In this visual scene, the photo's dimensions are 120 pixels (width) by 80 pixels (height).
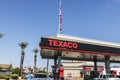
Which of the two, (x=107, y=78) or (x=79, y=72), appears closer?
(x=107, y=78)

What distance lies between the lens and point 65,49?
115 ft

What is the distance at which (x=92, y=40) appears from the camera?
39.0 metres

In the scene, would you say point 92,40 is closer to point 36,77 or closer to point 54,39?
point 54,39

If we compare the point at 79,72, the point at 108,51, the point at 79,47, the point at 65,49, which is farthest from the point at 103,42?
the point at 79,72

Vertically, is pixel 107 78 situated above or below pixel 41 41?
below

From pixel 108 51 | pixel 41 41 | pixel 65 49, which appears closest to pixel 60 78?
pixel 65 49

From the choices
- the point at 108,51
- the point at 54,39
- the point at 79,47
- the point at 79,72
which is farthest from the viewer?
the point at 79,72

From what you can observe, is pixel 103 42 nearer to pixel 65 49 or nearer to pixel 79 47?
pixel 79 47

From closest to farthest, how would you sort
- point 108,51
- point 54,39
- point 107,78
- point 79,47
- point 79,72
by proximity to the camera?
point 107,78, point 54,39, point 79,47, point 108,51, point 79,72

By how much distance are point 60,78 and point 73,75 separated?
41.8 metres

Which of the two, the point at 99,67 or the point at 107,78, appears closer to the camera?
the point at 107,78

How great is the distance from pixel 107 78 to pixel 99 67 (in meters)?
47.7

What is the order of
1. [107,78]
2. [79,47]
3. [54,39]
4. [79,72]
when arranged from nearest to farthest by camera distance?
[107,78]
[54,39]
[79,47]
[79,72]

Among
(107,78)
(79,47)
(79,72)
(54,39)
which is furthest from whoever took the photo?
(79,72)
